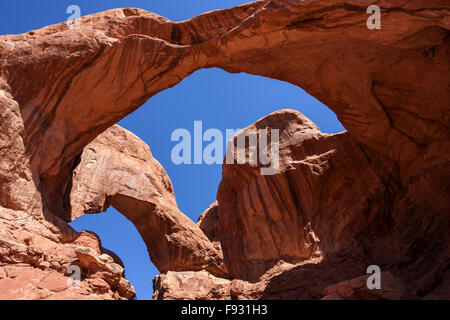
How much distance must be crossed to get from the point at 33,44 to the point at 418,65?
9434 mm

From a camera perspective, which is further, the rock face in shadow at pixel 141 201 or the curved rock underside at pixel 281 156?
the rock face in shadow at pixel 141 201

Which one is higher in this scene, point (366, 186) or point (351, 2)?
point (351, 2)

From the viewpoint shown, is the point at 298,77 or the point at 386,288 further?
the point at 298,77

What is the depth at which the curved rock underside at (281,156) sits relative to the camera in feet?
32.6

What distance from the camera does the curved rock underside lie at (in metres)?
9.94

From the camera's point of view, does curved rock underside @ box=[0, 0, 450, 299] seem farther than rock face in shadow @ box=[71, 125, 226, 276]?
No

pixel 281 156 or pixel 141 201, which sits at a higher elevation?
pixel 281 156

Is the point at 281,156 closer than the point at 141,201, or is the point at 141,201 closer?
the point at 141,201

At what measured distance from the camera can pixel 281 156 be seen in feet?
49.8

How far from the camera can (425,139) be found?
12.1 meters

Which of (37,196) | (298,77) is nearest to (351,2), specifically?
(298,77)

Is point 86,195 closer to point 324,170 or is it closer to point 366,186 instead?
point 324,170
